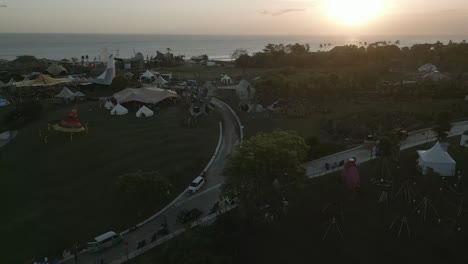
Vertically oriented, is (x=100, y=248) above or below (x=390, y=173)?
below

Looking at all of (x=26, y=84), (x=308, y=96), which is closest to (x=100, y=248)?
(x=308, y=96)

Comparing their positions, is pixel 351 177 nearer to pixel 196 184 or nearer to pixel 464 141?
pixel 196 184

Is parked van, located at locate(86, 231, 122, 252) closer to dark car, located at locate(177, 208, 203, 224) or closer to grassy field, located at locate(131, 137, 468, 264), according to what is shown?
grassy field, located at locate(131, 137, 468, 264)

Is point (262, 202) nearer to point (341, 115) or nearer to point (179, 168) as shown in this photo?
point (179, 168)

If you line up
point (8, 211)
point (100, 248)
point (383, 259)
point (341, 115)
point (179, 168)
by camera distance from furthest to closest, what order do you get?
point (341, 115) → point (179, 168) → point (8, 211) → point (100, 248) → point (383, 259)

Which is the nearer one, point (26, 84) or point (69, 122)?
point (69, 122)

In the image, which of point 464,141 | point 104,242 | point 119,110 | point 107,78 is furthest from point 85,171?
point 107,78
